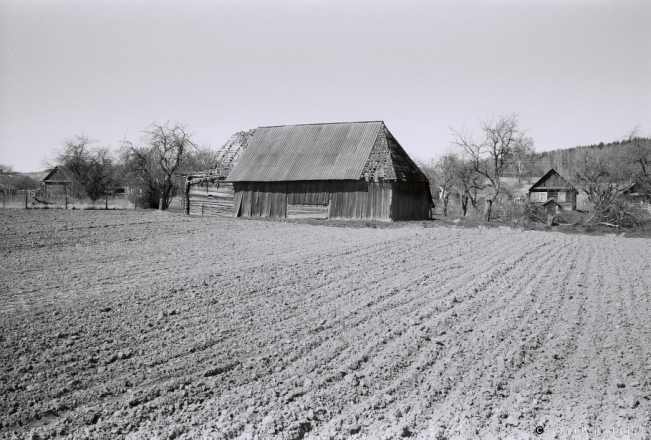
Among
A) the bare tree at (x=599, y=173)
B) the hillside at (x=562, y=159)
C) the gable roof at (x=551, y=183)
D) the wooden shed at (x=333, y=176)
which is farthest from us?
the gable roof at (x=551, y=183)

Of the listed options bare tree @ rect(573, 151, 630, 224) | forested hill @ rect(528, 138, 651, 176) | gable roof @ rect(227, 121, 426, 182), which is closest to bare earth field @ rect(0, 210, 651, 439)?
gable roof @ rect(227, 121, 426, 182)

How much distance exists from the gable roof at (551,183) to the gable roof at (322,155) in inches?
1232

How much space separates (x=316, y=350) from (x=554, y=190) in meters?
56.5

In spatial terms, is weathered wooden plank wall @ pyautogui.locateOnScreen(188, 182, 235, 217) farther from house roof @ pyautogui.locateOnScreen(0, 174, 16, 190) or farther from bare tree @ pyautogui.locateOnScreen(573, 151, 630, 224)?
house roof @ pyautogui.locateOnScreen(0, 174, 16, 190)

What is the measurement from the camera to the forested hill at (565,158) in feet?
161

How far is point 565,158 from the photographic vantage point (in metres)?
100

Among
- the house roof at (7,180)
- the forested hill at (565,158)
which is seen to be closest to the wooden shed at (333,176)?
the forested hill at (565,158)

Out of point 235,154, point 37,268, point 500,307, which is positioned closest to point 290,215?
point 235,154

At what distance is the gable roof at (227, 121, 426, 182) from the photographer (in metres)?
29.0

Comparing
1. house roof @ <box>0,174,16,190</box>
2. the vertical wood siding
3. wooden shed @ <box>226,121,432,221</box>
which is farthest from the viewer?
house roof @ <box>0,174,16,190</box>

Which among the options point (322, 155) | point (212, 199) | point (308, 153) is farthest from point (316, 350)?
point (212, 199)

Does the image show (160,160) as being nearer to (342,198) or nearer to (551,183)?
(342,198)

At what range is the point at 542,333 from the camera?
703 cm

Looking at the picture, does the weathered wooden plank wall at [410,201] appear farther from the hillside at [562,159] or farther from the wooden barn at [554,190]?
the wooden barn at [554,190]
